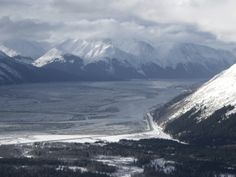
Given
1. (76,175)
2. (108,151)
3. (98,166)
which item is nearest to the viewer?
(76,175)

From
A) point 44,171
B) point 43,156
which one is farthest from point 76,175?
point 43,156

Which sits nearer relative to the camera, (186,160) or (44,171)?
(44,171)

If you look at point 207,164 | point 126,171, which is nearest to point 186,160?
point 207,164

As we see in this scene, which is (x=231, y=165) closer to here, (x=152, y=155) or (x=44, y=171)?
(x=152, y=155)

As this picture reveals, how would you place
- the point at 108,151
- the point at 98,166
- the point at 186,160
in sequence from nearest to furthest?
the point at 98,166
the point at 186,160
the point at 108,151

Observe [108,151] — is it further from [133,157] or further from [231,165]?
[231,165]

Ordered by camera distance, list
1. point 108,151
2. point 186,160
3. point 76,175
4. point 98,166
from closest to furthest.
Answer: point 76,175, point 98,166, point 186,160, point 108,151

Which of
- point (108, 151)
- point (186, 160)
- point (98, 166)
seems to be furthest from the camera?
point (108, 151)

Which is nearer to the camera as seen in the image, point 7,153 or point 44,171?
point 44,171
